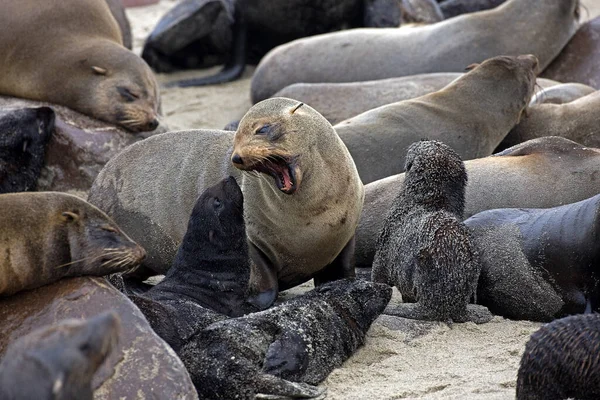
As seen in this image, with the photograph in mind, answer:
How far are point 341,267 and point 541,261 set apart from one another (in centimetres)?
102

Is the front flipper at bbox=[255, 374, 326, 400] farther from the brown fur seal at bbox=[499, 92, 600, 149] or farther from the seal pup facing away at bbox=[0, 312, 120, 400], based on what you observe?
the brown fur seal at bbox=[499, 92, 600, 149]

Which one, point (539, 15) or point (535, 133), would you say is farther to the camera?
point (539, 15)

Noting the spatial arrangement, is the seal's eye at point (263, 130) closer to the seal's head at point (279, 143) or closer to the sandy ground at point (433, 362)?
the seal's head at point (279, 143)

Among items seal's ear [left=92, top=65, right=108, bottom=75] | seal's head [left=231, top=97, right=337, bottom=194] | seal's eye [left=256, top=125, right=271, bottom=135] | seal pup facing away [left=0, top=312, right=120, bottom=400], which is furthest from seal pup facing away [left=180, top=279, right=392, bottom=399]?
seal's ear [left=92, top=65, right=108, bottom=75]

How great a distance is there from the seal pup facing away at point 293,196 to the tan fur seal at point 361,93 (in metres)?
2.82

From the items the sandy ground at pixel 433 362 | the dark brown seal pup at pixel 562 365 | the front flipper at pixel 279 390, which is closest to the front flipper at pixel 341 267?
the sandy ground at pixel 433 362

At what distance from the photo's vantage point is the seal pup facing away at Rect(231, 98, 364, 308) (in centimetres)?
555

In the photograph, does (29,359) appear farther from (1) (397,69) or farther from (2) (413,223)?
(1) (397,69)

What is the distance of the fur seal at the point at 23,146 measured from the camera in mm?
7727

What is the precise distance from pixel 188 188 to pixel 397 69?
12.8 feet

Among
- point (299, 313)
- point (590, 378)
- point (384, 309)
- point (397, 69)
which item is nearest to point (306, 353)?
point (299, 313)

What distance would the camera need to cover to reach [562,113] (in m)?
7.85

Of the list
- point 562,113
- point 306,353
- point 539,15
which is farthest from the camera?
point 539,15

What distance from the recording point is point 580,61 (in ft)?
32.2
